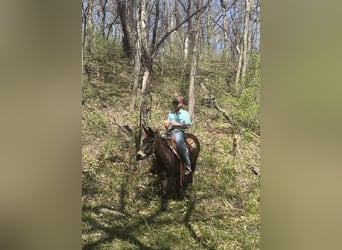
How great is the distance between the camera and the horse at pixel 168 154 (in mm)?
3924

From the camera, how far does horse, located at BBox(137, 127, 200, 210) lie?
3924 millimetres

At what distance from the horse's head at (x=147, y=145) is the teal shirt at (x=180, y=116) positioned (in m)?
0.21

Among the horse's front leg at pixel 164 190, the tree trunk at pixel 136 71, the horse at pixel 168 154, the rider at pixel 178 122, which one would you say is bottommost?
the horse's front leg at pixel 164 190

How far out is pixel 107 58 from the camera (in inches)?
155

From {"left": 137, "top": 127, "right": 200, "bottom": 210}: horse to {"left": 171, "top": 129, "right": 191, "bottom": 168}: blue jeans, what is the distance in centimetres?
3

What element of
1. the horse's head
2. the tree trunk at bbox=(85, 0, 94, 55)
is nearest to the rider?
the horse's head

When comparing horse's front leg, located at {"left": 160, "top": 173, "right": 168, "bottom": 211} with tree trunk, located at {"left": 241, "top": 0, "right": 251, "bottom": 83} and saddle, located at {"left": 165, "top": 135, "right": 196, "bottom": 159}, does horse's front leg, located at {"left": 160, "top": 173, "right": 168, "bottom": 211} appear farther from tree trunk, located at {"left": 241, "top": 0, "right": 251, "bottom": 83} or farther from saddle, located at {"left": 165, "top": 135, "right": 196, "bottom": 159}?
tree trunk, located at {"left": 241, "top": 0, "right": 251, "bottom": 83}

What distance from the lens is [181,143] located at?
3934mm

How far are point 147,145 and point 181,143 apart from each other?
0.31 m

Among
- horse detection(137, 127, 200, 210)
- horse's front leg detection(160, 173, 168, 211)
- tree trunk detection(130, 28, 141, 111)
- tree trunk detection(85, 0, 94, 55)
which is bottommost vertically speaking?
horse's front leg detection(160, 173, 168, 211)

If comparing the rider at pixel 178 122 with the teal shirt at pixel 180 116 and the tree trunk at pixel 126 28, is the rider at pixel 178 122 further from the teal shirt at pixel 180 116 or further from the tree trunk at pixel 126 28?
the tree trunk at pixel 126 28

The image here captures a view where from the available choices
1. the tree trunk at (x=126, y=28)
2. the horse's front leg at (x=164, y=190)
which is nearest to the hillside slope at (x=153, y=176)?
the horse's front leg at (x=164, y=190)
